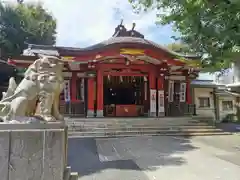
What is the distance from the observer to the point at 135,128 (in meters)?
10.6

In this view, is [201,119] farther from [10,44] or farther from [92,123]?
[10,44]

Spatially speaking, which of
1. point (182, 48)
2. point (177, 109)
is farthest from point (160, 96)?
point (182, 48)

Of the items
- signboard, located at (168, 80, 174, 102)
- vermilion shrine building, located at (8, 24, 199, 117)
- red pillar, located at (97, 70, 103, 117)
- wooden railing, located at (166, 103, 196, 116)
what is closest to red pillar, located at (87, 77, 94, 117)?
vermilion shrine building, located at (8, 24, 199, 117)

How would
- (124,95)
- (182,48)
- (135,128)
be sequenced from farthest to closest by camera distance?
(124,95), (182,48), (135,128)

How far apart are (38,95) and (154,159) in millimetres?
3959

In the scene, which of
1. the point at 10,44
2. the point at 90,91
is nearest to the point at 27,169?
the point at 90,91

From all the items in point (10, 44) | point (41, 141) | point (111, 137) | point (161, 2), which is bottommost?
point (111, 137)

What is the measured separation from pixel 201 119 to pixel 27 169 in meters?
11.2

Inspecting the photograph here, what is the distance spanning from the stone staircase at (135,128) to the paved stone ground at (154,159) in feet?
2.75

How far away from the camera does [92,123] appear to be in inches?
423

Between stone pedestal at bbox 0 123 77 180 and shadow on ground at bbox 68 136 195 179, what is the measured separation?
2.20m

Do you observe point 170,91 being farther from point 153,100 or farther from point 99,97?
point 99,97

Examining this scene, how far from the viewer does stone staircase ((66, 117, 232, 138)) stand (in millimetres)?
9968

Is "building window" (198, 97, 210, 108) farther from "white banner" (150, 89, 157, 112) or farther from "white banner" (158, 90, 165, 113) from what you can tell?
"white banner" (150, 89, 157, 112)
